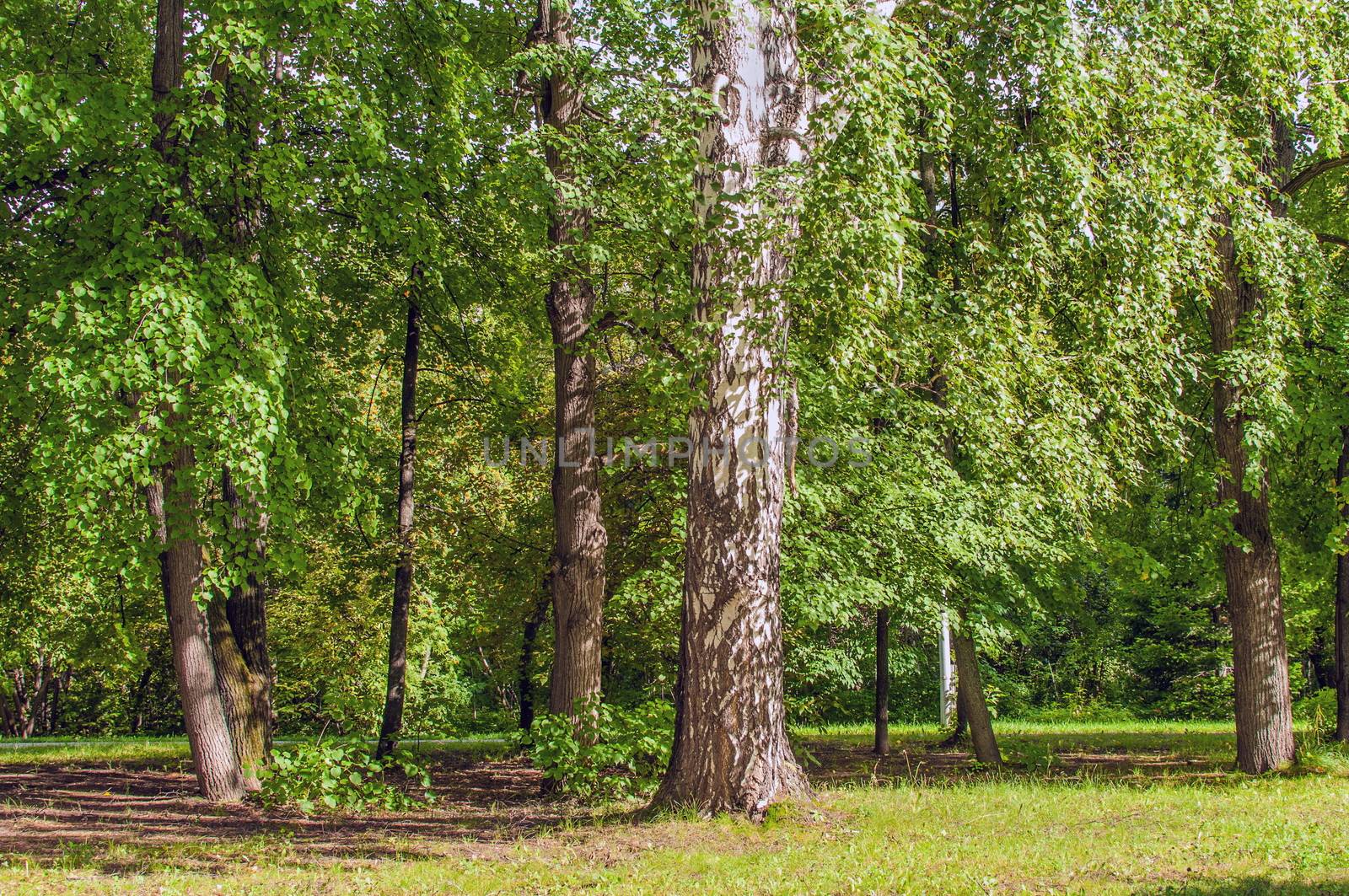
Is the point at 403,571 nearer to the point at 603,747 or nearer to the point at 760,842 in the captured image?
the point at 603,747

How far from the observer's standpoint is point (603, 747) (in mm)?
9805

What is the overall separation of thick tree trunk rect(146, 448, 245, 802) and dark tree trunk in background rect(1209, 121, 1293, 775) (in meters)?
10.9

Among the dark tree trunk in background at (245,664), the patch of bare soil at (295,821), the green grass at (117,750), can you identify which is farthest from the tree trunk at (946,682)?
the dark tree trunk in background at (245,664)

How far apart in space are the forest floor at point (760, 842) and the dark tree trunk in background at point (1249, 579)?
1.49 feet

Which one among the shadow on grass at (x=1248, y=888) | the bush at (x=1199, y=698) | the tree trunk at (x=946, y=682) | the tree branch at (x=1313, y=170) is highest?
the tree branch at (x=1313, y=170)

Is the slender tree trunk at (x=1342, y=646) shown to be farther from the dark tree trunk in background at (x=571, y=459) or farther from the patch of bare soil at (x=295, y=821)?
the dark tree trunk in background at (x=571, y=459)

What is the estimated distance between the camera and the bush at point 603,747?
983cm

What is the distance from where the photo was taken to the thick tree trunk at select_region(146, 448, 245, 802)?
1014cm

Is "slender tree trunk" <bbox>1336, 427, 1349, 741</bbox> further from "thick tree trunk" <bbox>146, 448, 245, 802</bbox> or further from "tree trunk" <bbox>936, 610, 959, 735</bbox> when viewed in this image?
"thick tree trunk" <bbox>146, 448, 245, 802</bbox>

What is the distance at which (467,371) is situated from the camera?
15.7 meters

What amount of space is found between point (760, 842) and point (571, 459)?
17.3 ft

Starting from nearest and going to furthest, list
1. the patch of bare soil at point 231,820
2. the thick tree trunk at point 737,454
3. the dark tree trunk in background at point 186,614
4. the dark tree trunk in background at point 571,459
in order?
the thick tree trunk at point 737,454 < the patch of bare soil at point 231,820 < the dark tree trunk in background at point 186,614 < the dark tree trunk in background at point 571,459

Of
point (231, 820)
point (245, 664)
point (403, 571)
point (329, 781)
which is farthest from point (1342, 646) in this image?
point (245, 664)

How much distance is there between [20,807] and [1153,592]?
24889 millimetres
